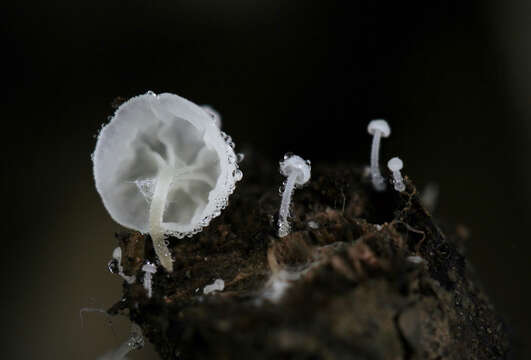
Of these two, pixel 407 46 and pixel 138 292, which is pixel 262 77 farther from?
pixel 138 292

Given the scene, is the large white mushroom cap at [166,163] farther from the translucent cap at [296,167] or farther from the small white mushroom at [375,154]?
the small white mushroom at [375,154]

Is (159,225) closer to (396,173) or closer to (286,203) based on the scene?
(286,203)

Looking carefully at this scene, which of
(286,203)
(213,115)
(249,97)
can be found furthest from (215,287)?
(249,97)

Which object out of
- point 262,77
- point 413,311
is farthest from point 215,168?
point 262,77

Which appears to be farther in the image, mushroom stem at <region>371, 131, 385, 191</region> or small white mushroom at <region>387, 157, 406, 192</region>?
mushroom stem at <region>371, 131, 385, 191</region>

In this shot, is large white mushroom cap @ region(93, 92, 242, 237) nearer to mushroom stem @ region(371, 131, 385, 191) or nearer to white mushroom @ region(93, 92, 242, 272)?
white mushroom @ region(93, 92, 242, 272)

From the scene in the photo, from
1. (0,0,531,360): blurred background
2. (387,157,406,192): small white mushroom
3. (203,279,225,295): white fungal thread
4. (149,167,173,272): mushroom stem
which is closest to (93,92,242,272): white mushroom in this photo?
(149,167,173,272): mushroom stem
